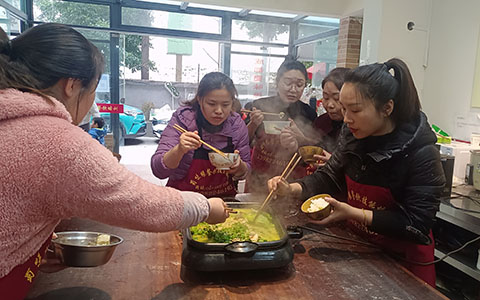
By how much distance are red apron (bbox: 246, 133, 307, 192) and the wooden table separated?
149cm

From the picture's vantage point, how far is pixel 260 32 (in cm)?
764

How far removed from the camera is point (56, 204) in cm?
91

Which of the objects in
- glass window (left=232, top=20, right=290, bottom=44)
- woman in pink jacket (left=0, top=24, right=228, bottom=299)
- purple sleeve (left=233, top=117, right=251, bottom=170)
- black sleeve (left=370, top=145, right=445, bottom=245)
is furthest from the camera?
glass window (left=232, top=20, right=290, bottom=44)

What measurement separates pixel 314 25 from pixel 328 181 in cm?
589

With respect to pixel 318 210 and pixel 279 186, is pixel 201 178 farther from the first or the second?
pixel 318 210

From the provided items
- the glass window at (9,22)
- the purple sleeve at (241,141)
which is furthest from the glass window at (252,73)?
the purple sleeve at (241,141)

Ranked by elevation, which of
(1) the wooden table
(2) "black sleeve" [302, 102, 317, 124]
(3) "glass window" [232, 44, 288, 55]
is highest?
(3) "glass window" [232, 44, 288, 55]

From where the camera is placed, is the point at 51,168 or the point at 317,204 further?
the point at 317,204

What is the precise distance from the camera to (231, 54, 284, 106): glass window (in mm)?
7707

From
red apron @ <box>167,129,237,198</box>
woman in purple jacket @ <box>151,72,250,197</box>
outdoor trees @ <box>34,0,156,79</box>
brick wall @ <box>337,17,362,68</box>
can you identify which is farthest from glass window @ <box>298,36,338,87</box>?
red apron @ <box>167,129,237,198</box>

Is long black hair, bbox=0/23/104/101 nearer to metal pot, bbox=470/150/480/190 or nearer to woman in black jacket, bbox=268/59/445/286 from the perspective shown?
woman in black jacket, bbox=268/59/445/286

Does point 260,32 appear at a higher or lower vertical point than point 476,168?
higher

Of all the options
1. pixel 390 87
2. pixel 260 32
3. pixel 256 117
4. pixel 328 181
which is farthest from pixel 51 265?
pixel 260 32

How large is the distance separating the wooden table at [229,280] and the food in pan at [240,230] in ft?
0.42
